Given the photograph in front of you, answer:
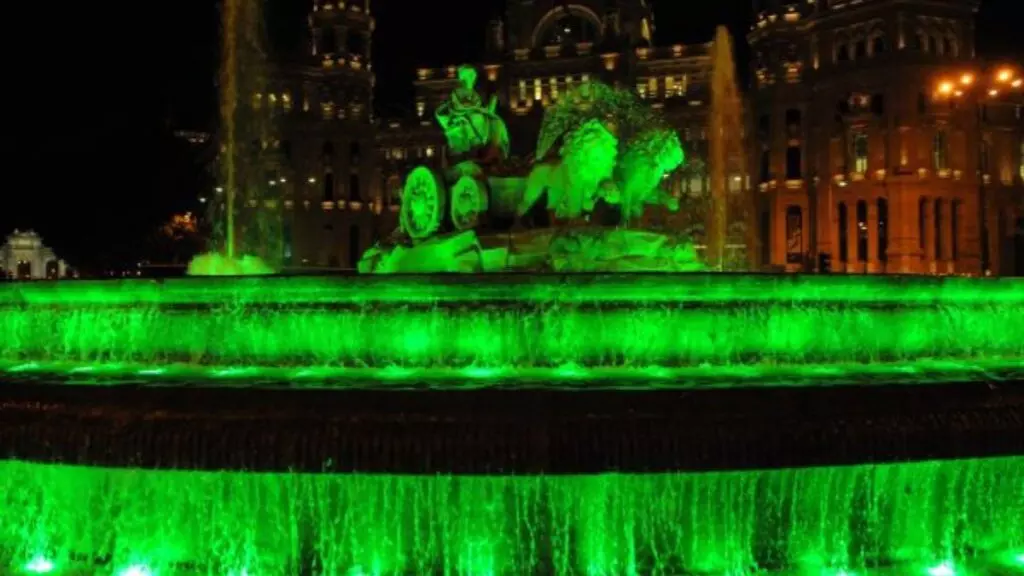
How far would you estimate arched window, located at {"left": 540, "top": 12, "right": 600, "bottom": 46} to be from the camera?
7675 cm

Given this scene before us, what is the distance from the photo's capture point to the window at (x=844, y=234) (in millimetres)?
59344

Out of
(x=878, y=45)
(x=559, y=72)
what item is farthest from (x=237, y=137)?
(x=559, y=72)

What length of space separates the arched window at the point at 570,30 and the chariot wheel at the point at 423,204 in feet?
208

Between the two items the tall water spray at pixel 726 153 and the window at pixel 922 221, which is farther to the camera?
the window at pixel 922 221

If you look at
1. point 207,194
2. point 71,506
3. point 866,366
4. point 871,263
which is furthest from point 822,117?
point 71,506

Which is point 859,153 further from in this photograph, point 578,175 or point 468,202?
point 468,202

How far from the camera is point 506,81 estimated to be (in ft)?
249

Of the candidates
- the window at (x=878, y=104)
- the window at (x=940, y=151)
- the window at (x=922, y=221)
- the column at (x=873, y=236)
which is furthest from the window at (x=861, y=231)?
the window at (x=878, y=104)

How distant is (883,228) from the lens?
57.6m

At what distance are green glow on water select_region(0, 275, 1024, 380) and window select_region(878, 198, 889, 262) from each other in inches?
1906

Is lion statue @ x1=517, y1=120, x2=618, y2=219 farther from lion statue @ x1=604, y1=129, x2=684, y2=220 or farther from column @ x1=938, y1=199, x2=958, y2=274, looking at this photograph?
column @ x1=938, y1=199, x2=958, y2=274

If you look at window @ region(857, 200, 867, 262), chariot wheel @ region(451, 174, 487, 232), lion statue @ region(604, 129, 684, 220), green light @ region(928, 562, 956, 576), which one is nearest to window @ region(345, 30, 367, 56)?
window @ region(857, 200, 867, 262)

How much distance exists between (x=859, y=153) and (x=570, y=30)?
26130 mm

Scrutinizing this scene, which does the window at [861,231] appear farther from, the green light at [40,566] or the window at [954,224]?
the green light at [40,566]
